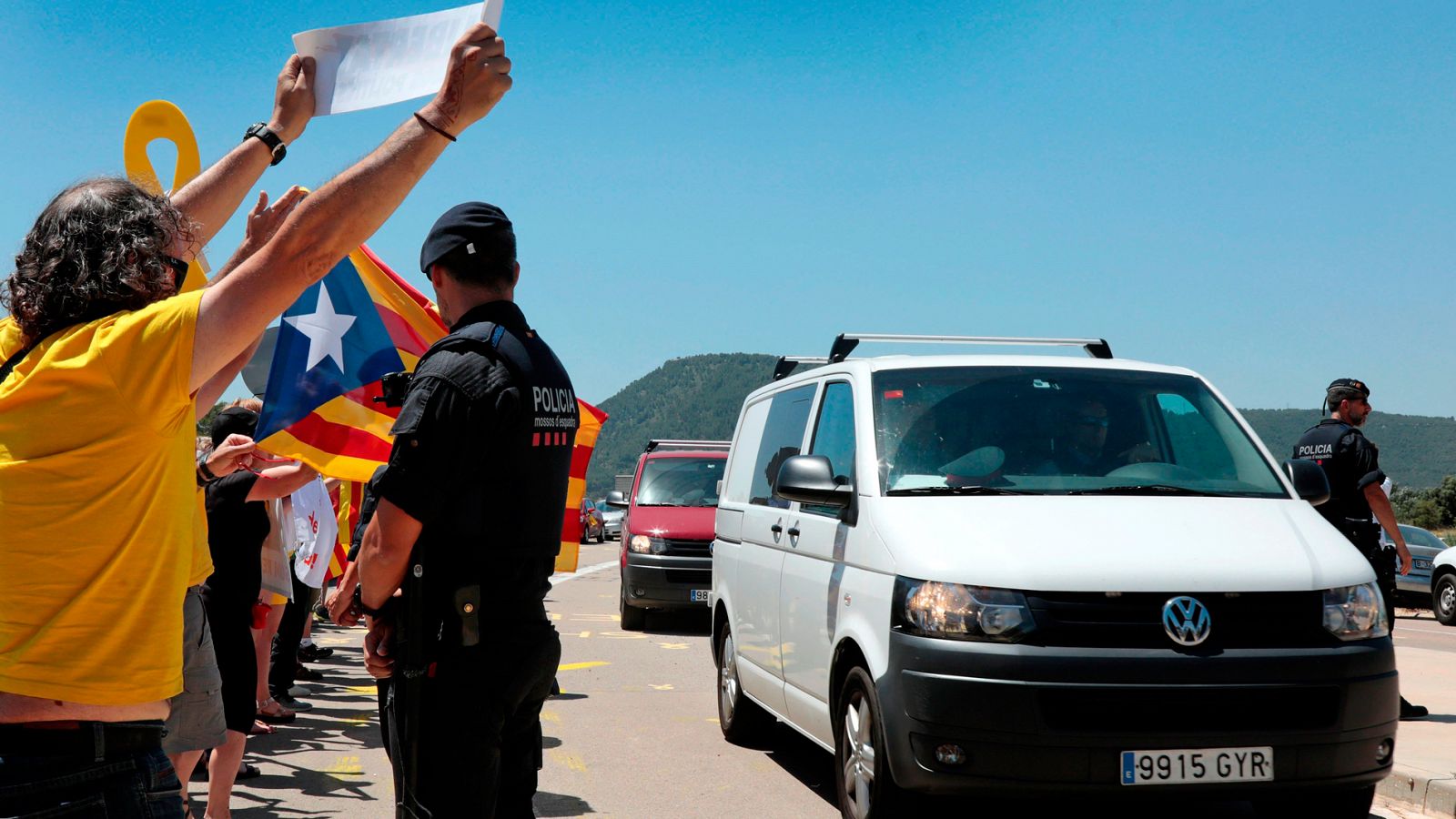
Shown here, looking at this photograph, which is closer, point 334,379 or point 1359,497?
point 334,379

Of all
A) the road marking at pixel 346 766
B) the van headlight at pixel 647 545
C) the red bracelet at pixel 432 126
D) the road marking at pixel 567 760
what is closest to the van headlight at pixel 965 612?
the red bracelet at pixel 432 126

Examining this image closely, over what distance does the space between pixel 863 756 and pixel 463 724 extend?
2.38 metres

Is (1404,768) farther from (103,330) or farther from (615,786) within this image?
(103,330)

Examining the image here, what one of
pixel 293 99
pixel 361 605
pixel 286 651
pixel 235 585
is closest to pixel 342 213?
pixel 293 99

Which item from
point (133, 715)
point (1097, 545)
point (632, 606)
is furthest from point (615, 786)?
point (632, 606)

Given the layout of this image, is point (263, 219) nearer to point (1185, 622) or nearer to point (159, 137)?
point (159, 137)

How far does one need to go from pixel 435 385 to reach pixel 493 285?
47 centimetres

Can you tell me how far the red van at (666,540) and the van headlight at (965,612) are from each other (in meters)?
10.0

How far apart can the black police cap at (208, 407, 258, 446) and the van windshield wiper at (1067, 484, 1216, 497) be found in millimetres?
3809

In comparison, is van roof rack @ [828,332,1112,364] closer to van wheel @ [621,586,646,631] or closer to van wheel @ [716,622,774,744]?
van wheel @ [716,622,774,744]

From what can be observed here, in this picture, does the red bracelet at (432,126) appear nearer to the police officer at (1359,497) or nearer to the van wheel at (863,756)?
the van wheel at (863,756)

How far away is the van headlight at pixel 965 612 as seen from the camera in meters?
4.57

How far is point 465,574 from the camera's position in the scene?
10.5 ft

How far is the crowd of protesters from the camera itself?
2178 millimetres
